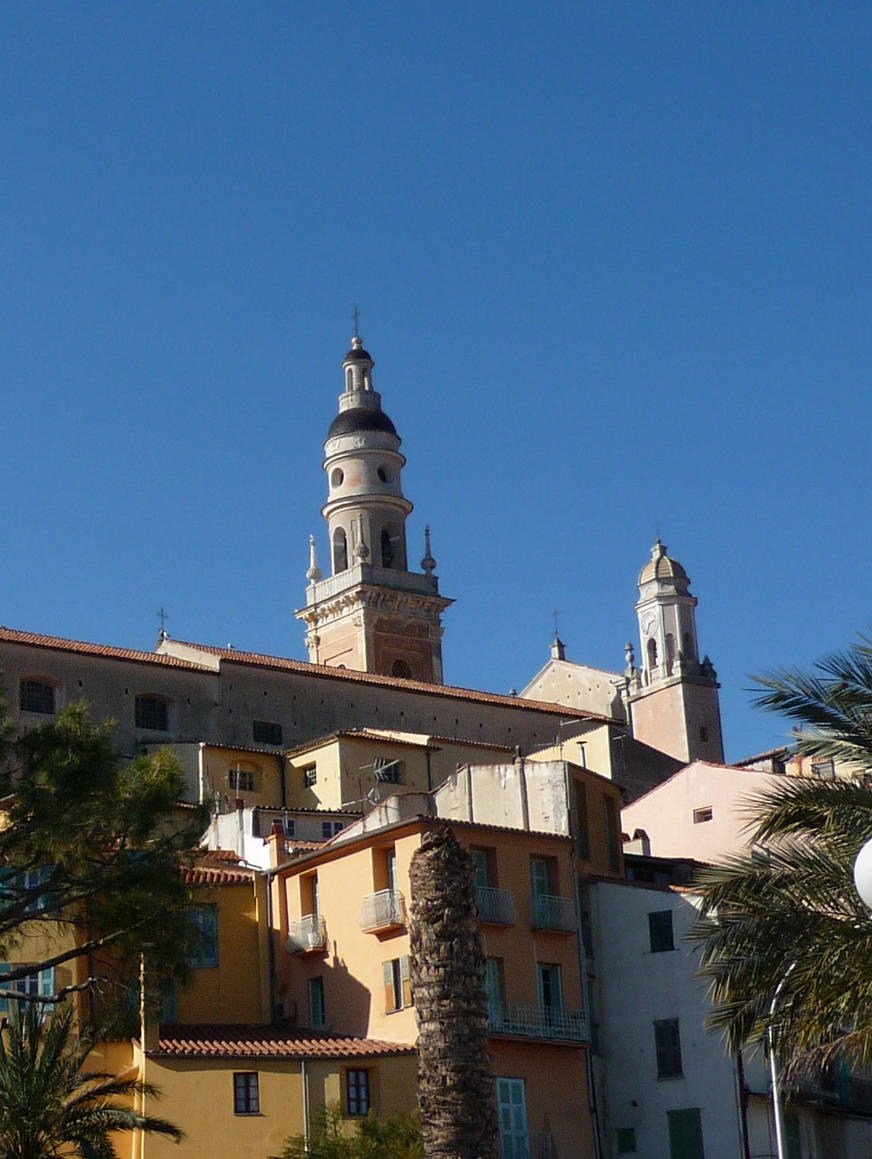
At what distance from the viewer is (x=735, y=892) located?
19125 mm

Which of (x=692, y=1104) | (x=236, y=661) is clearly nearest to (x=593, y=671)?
(x=236, y=661)

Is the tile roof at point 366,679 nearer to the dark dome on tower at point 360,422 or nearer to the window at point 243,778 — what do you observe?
the window at point 243,778

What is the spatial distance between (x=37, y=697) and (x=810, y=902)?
39307 millimetres

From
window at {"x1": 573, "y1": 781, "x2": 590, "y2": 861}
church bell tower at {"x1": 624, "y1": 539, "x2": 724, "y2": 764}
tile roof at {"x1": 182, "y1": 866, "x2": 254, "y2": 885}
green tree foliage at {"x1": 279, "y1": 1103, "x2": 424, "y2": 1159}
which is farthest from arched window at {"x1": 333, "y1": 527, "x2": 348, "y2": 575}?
green tree foliage at {"x1": 279, "y1": 1103, "x2": 424, "y2": 1159}

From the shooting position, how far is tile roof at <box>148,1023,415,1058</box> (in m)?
34.5

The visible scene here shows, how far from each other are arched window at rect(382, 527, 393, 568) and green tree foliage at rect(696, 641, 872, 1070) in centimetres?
6253

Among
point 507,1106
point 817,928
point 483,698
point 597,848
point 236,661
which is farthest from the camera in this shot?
point 483,698

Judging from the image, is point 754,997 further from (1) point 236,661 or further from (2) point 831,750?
(1) point 236,661

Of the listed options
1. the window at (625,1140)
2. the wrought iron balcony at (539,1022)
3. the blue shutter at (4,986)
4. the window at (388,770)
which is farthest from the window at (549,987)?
the window at (388,770)

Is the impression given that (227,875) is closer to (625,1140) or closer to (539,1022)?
(539,1022)

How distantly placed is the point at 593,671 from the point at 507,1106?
147 ft

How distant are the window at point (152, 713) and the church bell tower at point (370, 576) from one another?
21602 mm

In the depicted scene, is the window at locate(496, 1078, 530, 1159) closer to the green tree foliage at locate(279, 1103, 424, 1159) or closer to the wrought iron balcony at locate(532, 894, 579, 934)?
the green tree foliage at locate(279, 1103, 424, 1159)

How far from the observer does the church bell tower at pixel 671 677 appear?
3051 inches
